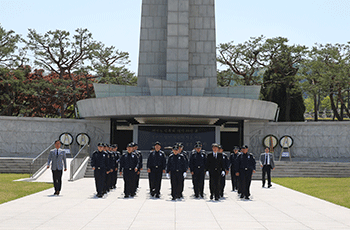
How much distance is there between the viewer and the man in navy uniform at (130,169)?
42.7 ft

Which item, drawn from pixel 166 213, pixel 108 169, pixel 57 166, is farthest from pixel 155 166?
pixel 166 213

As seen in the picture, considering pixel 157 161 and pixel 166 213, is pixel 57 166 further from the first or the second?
pixel 166 213

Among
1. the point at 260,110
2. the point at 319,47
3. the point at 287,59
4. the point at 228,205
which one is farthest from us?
the point at 287,59

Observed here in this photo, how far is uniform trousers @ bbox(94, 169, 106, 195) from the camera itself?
1285cm

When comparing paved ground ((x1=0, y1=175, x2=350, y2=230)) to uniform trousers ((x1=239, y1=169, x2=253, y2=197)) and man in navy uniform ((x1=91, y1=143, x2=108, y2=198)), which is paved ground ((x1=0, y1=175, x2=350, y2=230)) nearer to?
uniform trousers ((x1=239, y1=169, x2=253, y2=197))

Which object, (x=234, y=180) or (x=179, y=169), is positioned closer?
(x=179, y=169)

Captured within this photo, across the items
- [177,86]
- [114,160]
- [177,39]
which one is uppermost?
[177,39]

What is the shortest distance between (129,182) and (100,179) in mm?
930

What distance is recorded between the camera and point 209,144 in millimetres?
28859

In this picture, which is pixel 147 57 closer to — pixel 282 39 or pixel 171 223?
pixel 282 39

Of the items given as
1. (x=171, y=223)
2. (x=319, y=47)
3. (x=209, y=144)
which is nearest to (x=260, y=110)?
(x=209, y=144)

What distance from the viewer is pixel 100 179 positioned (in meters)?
13.0

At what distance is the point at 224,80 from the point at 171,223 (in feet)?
113

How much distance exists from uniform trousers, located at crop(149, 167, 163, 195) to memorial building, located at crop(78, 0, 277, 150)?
11.9 meters
